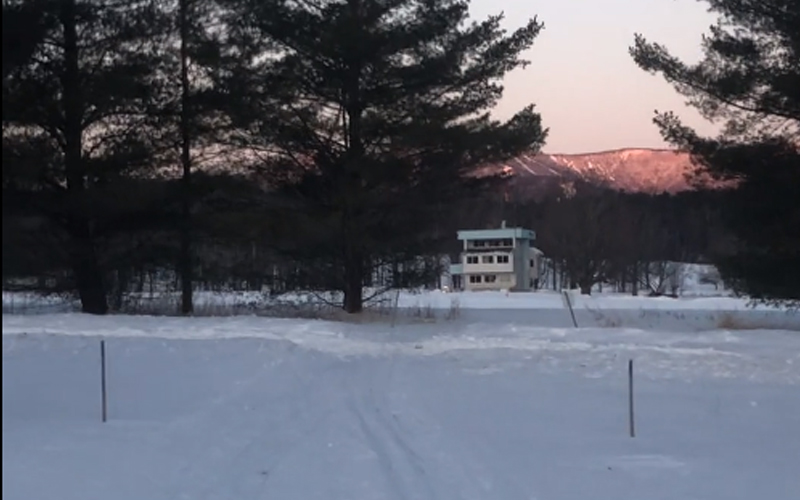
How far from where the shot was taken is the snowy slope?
8555mm

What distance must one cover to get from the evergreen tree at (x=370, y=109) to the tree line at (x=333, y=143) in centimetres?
5

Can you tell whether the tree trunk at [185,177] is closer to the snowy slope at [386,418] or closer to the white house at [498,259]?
the snowy slope at [386,418]

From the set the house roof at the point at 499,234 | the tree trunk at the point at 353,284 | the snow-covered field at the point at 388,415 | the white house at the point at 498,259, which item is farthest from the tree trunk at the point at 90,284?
the house roof at the point at 499,234

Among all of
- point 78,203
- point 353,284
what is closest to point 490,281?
point 353,284

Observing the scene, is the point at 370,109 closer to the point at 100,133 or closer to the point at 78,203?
the point at 100,133

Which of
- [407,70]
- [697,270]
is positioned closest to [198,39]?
[407,70]

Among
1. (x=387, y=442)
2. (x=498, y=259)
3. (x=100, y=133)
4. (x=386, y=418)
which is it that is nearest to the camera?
(x=387, y=442)

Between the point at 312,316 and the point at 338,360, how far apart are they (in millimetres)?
10276

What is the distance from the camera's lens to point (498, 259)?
240 ft

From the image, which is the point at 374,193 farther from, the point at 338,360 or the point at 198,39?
the point at 338,360

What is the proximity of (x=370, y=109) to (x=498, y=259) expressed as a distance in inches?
1779

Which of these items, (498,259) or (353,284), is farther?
(498,259)

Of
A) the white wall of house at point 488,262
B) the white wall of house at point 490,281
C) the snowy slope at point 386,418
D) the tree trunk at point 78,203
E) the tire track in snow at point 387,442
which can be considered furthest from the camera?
the white wall of house at point 490,281

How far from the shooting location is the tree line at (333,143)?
25312mm
